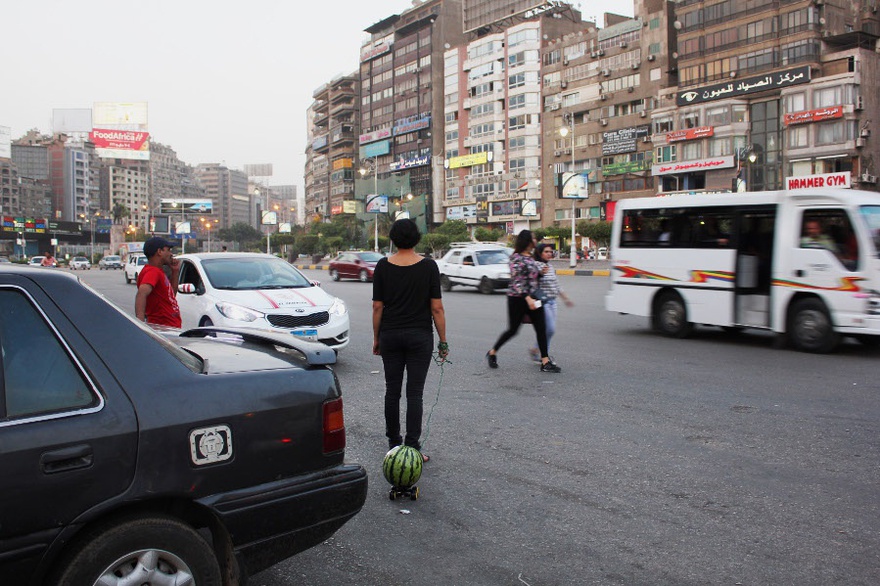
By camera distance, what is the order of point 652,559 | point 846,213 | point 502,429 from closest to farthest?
point 652,559
point 502,429
point 846,213

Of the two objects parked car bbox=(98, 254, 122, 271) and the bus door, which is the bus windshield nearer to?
the bus door

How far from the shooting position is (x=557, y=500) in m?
4.75

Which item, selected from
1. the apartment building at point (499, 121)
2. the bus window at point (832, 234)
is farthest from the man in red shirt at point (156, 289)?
the apartment building at point (499, 121)

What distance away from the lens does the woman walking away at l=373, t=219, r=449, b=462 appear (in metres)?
5.15

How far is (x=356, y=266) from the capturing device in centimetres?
3553

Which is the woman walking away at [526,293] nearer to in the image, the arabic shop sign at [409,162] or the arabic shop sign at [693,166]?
the arabic shop sign at [693,166]

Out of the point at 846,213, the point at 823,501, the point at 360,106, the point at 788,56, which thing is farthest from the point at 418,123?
the point at 823,501

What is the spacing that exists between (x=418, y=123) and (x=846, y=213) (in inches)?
3767

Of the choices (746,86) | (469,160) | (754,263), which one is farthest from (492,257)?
(469,160)

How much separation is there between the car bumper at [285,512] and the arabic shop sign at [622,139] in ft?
236

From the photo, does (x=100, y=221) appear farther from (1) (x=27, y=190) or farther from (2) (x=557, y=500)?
(2) (x=557, y=500)

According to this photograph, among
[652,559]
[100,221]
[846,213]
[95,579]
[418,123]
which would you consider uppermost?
[418,123]

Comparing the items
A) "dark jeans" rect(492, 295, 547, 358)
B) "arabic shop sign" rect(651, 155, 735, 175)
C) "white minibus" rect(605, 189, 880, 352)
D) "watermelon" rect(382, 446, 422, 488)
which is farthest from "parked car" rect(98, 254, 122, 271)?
"watermelon" rect(382, 446, 422, 488)

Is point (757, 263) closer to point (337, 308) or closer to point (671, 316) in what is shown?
point (671, 316)
